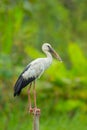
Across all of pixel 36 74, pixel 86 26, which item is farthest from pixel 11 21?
pixel 86 26

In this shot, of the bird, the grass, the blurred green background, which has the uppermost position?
the blurred green background

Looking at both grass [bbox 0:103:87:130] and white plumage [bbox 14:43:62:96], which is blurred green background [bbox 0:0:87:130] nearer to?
grass [bbox 0:103:87:130]

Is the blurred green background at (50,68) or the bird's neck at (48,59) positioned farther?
the blurred green background at (50,68)

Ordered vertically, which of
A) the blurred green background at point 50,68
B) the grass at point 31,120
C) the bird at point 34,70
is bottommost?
the bird at point 34,70

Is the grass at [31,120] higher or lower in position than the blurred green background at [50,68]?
lower

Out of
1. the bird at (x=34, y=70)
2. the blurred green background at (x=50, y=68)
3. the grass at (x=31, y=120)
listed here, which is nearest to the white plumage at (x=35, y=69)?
the bird at (x=34, y=70)

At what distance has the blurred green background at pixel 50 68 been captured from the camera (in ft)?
33.4

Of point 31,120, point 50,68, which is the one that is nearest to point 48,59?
point 31,120

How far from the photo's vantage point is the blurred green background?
33.4 ft

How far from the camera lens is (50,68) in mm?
12141

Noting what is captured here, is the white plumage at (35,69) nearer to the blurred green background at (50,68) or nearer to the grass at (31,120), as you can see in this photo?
the blurred green background at (50,68)

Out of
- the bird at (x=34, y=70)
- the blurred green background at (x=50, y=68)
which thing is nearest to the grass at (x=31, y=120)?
the blurred green background at (x=50, y=68)

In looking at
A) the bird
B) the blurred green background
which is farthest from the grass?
the bird

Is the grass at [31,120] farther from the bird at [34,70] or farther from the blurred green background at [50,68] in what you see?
the bird at [34,70]
